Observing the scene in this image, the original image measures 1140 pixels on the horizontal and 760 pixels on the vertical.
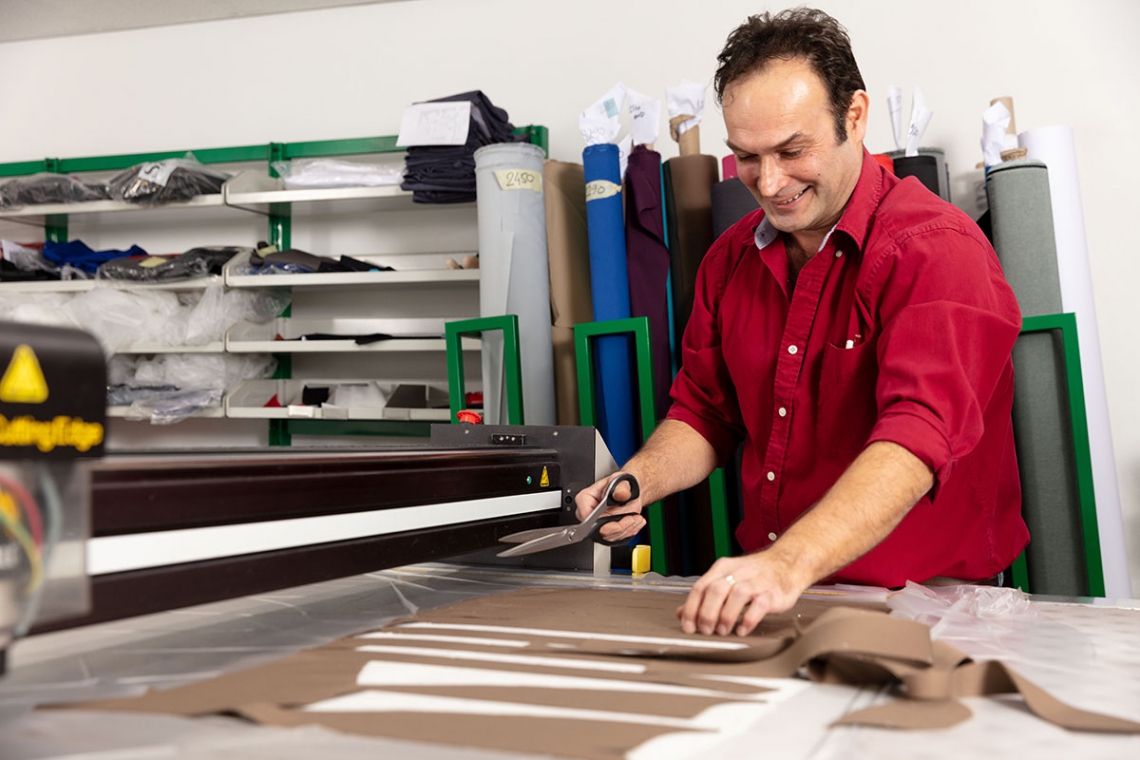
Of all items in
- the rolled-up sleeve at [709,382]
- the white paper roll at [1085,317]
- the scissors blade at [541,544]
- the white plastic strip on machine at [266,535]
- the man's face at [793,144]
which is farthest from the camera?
the white paper roll at [1085,317]

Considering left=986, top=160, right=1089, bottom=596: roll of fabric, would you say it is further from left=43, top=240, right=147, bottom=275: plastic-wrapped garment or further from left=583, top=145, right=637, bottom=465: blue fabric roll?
left=43, top=240, right=147, bottom=275: plastic-wrapped garment

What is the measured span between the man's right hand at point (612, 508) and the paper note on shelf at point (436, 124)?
163 cm

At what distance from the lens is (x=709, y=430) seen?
1.68 metres

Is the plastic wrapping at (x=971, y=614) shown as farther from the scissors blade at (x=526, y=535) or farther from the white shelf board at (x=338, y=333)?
the white shelf board at (x=338, y=333)

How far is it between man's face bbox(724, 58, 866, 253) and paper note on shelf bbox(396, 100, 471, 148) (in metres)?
1.45

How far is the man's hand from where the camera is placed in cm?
92

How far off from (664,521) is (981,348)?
1156 mm

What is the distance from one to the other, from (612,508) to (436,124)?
5.66 ft

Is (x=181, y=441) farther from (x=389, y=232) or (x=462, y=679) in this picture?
(x=462, y=679)

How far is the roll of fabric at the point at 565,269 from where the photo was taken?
7.88ft

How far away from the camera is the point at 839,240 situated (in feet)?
4.75

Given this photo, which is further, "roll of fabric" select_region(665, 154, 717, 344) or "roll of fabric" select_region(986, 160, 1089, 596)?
"roll of fabric" select_region(665, 154, 717, 344)

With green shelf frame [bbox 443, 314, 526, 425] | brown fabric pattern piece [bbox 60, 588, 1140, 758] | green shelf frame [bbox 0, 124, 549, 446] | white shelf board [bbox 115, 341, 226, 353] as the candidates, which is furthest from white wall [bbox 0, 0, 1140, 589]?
brown fabric pattern piece [bbox 60, 588, 1140, 758]

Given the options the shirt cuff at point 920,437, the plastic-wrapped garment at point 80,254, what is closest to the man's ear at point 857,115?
the shirt cuff at point 920,437
